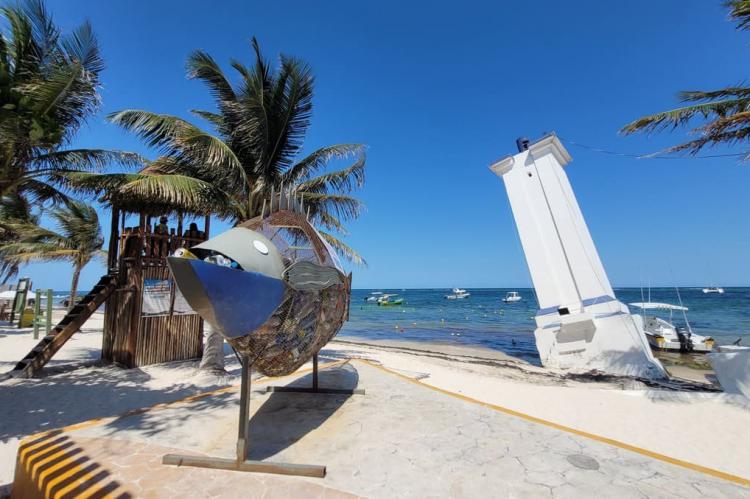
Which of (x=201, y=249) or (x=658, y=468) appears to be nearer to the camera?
(x=201, y=249)

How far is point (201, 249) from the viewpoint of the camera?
Answer: 343 cm

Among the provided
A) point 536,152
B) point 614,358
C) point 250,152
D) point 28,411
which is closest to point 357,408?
point 28,411

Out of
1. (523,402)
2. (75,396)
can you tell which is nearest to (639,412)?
(523,402)

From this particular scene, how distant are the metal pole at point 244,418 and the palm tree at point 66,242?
19933 millimetres

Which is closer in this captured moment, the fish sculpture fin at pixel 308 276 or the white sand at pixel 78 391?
the fish sculpture fin at pixel 308 276

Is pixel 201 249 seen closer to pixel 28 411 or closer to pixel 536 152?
pixel 28 411

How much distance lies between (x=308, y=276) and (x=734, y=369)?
35.1 ft

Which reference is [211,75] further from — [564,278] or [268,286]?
[564,278]

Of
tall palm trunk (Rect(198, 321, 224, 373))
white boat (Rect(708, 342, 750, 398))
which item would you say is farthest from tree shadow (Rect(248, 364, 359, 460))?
white boat (Rect(708, 342, 750, 398))

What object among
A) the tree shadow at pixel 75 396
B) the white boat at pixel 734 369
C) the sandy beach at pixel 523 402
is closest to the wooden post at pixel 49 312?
the sandy beach at pixel 523 402

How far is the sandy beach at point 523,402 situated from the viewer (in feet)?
19.4

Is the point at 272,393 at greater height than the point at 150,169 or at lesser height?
lesser

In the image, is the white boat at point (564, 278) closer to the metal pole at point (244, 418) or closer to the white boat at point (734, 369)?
the white boat at point (734, 369)

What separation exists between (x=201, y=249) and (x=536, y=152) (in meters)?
13.8
